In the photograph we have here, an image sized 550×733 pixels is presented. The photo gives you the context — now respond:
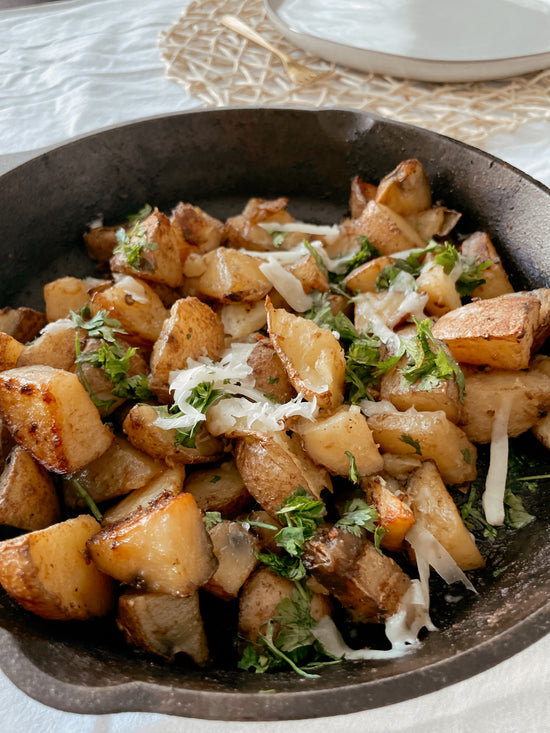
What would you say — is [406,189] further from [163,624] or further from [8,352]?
[163,624]

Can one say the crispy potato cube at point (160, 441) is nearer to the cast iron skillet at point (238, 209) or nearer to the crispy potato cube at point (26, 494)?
the crispy potato cube at point (26, 494)

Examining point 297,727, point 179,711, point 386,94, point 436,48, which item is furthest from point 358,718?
point 436,48

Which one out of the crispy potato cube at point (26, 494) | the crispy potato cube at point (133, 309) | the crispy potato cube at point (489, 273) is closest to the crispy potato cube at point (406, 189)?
the crispy potato cube at point (489, 273)

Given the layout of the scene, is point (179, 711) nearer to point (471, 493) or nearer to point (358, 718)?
point (358, 718)

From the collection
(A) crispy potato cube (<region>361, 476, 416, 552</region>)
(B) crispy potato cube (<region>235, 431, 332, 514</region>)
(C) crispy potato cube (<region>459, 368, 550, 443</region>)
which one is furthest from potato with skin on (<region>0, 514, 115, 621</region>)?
(C) crispy potato cube (<region>459, 368, 550, 443</region>)

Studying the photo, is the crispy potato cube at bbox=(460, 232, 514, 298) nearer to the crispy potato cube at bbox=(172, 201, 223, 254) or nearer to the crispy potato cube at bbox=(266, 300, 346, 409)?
the crispy potato cube at bbox=(266, 300, 346, 409)

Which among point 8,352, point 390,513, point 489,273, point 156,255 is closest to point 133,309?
point 156,255
